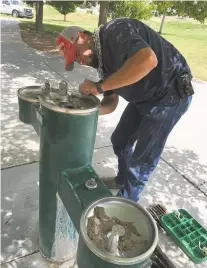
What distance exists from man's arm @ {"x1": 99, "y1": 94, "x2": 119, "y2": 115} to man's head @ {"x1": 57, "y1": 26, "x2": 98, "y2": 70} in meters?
0.49

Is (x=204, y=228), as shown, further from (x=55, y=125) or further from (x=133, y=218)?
(x=55, y=125)

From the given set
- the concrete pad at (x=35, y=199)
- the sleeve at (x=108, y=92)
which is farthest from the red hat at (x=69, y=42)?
the concrete pad at (x=35, y=199)

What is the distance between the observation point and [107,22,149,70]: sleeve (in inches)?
73.2

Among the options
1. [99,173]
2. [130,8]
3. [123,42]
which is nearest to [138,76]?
[123,42]

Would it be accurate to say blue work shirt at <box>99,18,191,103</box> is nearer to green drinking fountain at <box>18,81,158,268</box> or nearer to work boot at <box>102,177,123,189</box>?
green drinking fountain at <box>18,81,158,268</box>

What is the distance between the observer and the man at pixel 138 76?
1.88m

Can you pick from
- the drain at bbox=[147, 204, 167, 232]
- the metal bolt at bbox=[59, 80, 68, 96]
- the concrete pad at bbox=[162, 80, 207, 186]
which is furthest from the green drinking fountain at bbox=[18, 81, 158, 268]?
the concrete pad at bbox=[162, 80, 207, 186]

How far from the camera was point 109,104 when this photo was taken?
2.58m

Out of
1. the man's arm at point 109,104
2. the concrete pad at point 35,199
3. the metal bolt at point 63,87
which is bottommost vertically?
the concrete pad at point 35,199

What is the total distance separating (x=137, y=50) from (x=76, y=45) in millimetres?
488

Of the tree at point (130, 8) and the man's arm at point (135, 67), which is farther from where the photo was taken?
the tree at point (130, 8)

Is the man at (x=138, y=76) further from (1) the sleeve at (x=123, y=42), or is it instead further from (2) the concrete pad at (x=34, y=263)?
(2) the concrete pad at (x=34, y=263)

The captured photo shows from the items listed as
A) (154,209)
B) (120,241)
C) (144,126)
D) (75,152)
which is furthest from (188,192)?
(120,241)

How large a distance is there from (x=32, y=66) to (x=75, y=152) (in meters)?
5.80
